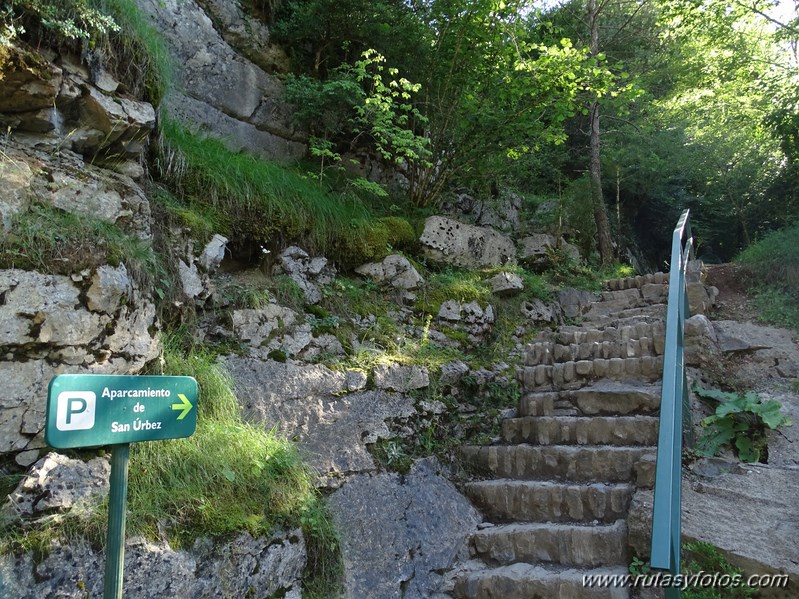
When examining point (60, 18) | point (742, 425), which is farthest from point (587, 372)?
point (60, 18)

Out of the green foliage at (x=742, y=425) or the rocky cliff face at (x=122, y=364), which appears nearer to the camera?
the rocky cliff face at (x=122, y=364)

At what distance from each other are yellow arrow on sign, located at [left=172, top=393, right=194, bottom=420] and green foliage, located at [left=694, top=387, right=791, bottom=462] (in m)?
3.18

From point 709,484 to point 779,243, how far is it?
4.53 metres

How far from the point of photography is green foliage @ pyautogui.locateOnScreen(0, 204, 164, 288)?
2.34m

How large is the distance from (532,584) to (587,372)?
1.92 meters

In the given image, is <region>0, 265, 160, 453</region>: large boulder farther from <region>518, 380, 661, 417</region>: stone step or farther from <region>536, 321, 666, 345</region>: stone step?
<region>536, 321, 666, 345</region>: stone step

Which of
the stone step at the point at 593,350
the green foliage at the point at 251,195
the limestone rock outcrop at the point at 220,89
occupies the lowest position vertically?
the stone step at the point at 593,350

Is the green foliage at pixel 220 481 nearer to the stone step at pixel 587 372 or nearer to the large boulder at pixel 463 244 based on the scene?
the stone step at pixel 587 372

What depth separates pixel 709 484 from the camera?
290 cm

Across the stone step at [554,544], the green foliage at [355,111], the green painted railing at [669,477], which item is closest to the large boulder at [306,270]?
the green foliage at [355,111]

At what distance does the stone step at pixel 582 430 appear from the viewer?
3.41 metres

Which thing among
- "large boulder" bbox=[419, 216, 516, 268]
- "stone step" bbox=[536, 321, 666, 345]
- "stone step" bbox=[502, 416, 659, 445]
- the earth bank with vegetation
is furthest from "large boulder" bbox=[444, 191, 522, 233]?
"stone step" bbox=[502, 416, 659, 445]

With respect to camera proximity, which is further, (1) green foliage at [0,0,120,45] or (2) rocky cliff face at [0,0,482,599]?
(1) green foliage at [0,0,120,45]

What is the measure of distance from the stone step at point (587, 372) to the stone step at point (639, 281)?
7.31 feet
